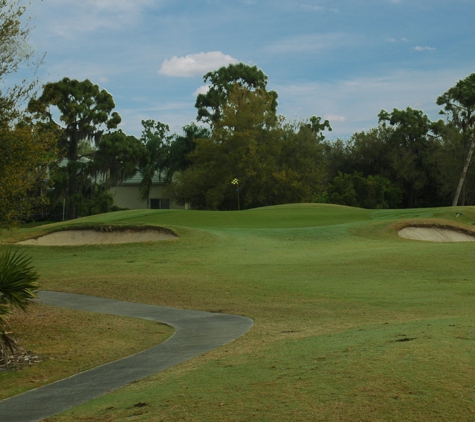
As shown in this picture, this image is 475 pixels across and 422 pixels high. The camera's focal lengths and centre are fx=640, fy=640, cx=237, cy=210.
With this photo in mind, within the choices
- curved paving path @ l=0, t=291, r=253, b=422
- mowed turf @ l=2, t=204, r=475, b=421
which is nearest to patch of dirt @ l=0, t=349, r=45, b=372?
curved paving path @ l=0, t=291, r=253, b=422

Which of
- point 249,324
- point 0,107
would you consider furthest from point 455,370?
point 0,107

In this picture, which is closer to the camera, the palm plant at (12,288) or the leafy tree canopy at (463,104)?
the palm plant at (12,288)

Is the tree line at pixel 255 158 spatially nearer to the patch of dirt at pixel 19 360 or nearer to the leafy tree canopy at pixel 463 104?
the leafy tree canopy at pixel 463 104

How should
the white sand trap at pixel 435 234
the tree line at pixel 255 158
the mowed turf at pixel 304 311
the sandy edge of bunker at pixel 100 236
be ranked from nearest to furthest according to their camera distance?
the mowed turf at pixel 304 311, the sandy edge of bunker at pixel 100 236, the white sand trap at pixel 435 234, the tree line at pixel 255 158

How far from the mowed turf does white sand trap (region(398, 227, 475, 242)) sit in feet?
3.26

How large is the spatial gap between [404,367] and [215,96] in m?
80.0

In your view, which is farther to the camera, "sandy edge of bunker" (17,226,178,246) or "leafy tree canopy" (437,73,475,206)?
"leafy tree canopy" (437,73,475,206)

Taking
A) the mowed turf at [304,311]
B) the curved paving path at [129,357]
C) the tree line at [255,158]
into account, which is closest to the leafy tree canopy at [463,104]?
the tree line at [255,158]

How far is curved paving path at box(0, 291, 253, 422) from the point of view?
7.27 meters

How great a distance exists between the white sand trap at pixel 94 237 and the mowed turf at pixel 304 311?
648 millimetres

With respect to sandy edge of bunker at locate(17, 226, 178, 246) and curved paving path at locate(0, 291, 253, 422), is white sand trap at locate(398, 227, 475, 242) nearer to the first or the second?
sandy edge of bunker at locate(17, 226, 178, 246)

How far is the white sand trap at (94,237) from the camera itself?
98.5 ft

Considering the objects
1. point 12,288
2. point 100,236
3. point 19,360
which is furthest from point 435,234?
point 19,360

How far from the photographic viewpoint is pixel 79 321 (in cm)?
1349
